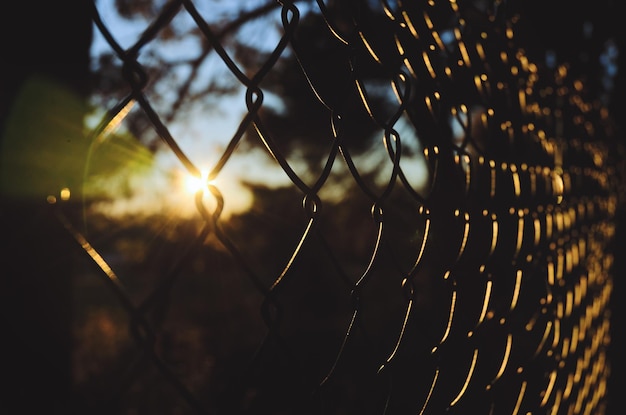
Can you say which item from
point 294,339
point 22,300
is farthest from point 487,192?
point 294,339

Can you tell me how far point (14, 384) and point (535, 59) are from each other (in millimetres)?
1723

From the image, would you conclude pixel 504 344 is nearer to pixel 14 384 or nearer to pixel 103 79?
pixel 14 384

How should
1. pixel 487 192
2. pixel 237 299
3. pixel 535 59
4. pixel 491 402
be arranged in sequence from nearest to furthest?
pixel 491 402
pixel 487 192
pixel 535 59
pixel 237 299

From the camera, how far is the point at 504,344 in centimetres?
113

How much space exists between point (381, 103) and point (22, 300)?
11.9ft

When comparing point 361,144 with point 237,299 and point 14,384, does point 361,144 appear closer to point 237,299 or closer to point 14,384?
point 14,384

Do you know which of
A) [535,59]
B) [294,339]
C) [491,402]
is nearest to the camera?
[491,402]

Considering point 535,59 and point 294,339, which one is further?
point 294,339

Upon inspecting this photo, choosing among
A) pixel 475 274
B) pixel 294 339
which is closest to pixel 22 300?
pixel 475 274

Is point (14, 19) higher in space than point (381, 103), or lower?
lower

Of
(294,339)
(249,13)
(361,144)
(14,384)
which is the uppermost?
(249,13)

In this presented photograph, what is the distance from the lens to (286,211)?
6109 mm

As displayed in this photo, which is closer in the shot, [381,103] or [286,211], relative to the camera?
[381,103]

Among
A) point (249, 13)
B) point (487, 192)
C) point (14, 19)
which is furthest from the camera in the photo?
point (249, 13)
